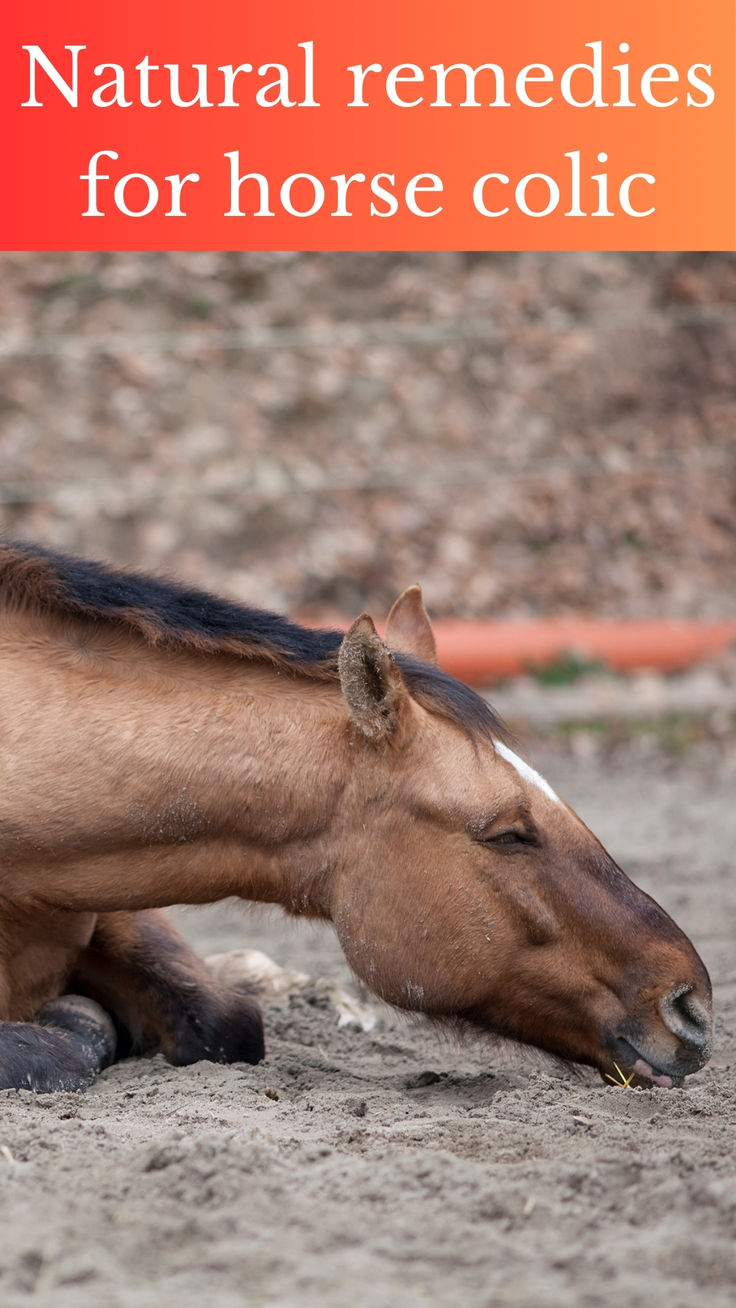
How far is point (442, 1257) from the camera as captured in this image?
83.5 inches

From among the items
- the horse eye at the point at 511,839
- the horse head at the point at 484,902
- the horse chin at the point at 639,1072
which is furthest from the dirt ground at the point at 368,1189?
the horse eye at the point at 511,839

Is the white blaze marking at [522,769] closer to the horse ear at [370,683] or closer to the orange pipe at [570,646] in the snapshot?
the horse ear at [370,683]

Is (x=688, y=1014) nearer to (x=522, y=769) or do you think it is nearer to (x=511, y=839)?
(x=511, y=839)

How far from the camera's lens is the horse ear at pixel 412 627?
12.6 feet

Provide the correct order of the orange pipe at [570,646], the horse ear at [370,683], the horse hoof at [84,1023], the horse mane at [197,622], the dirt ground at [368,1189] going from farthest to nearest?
the orange pipe at [570,646], the horse hoof at [84,1023], the horse mane at [197,622], the horse ear at [370,683], the dirt ground at [368,1189]

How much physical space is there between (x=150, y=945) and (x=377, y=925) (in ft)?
3.15

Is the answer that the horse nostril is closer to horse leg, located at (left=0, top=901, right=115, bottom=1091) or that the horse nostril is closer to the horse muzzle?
the horse muzzle

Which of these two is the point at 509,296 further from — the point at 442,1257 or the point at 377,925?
the point at 442,1257

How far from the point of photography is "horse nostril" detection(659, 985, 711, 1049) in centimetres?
327

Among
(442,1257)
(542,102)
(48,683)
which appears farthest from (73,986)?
(542,102)

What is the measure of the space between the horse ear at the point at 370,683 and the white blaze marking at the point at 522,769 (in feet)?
0.92

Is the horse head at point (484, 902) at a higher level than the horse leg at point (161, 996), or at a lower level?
higher

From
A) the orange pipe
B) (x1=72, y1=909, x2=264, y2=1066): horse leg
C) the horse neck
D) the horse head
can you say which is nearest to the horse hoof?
(x1=72, y1=909, x2=264, y2=1066): horse leg

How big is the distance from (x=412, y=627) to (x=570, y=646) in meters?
5.51
